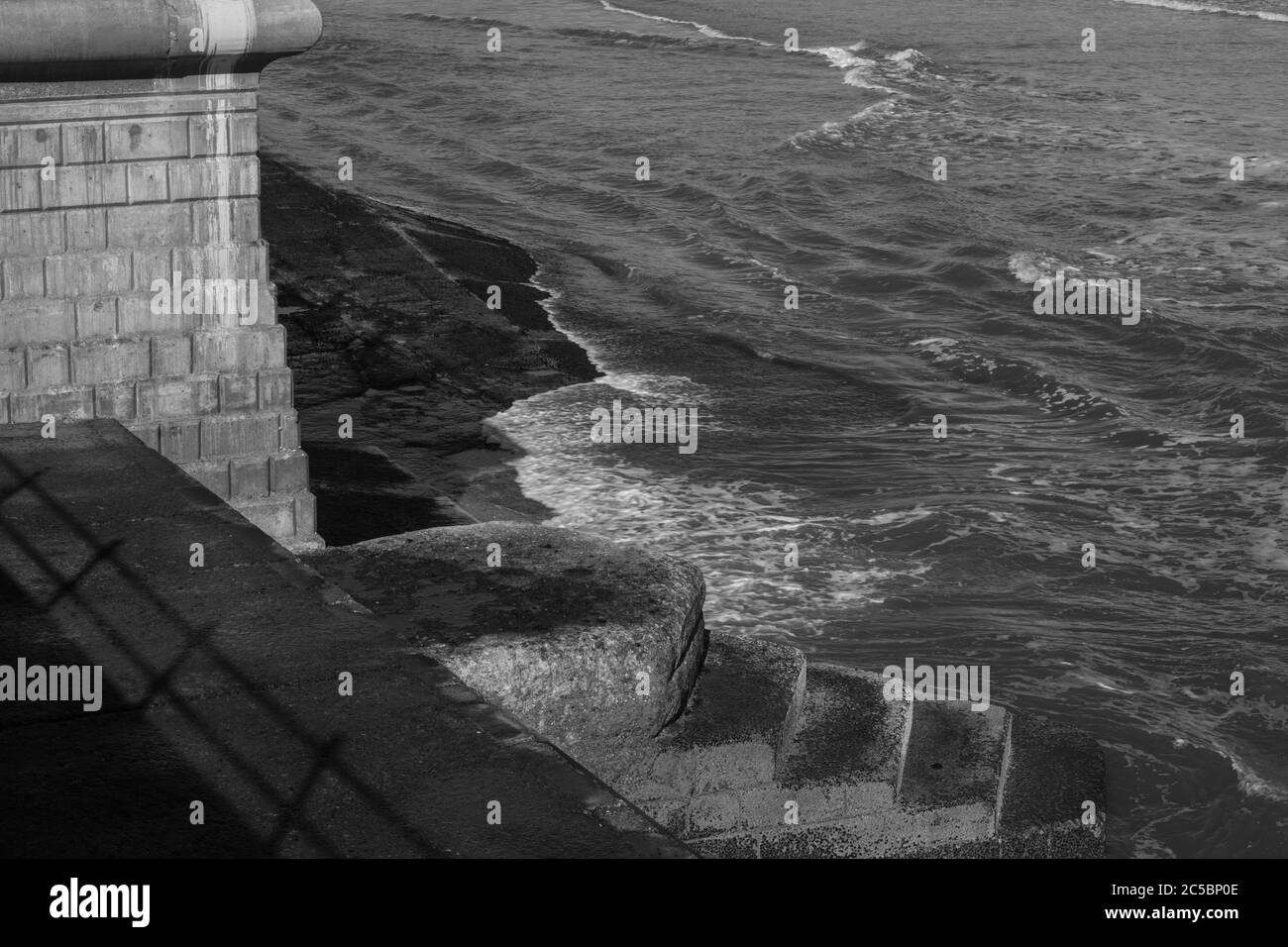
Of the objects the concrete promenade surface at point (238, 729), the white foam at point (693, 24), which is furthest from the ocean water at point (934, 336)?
the concrete promenade surface at point (238, 729)

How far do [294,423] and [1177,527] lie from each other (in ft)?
29.9

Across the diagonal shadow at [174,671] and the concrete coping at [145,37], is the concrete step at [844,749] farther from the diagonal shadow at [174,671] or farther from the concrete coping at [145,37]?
the concrete coping at [145,37]

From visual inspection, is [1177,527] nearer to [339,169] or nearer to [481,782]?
[481,782]

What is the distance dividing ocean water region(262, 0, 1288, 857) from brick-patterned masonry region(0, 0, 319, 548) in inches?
188

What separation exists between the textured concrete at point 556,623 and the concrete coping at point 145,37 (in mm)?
3023

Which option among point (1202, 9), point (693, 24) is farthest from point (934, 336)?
point (1202, 9)

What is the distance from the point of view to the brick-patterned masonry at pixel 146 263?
9.21 metres

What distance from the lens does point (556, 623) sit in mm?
7879

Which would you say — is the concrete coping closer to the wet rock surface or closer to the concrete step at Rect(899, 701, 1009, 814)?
the wet rock surface

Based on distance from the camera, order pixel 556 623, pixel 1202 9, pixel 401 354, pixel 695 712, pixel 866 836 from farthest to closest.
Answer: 1. pixel 1202 9
2. pixel 401 354
3. pixel 866 836
4. pixel 695 712
5. pixel 556 623

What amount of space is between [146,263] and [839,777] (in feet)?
16.9

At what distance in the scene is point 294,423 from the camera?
10.3m

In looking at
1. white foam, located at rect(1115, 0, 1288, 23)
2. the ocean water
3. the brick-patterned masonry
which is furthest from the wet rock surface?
white foam, located at rect(1115, 0, 1288, 23)

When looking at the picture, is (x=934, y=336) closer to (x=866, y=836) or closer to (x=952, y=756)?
(x=952, y=756)
